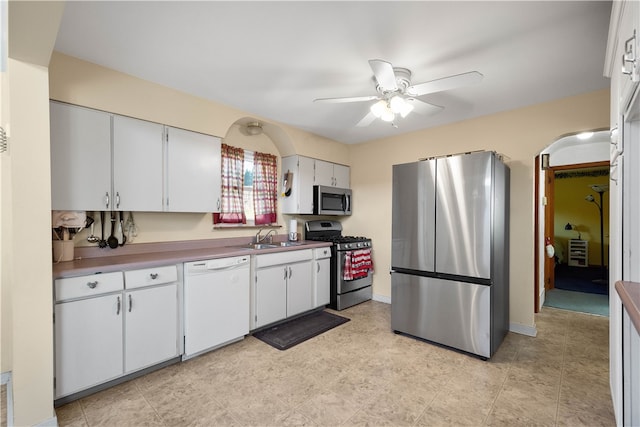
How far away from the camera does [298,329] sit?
3123 mm

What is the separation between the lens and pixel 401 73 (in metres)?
2.25

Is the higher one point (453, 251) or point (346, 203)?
point (346, 203)

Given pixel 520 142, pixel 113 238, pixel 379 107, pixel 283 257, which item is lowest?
pixel 283 257

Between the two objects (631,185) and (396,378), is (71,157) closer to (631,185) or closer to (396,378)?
(396,378)

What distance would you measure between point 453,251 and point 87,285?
115 inches

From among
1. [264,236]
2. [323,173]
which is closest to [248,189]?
[264,236]

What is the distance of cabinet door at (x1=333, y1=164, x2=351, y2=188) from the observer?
4410 millimetres

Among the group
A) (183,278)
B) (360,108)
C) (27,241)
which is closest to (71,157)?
(27,241)

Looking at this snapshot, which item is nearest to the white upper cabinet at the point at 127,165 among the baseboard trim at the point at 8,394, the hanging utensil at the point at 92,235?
the hanging utensil at the point at 92,235

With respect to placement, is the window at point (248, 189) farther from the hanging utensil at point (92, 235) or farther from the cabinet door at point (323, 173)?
the hanging utensil at point (92, 235)

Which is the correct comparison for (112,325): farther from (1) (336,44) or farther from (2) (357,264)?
(2) (357,264)

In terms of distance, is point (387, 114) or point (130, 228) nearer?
point (387, 114)

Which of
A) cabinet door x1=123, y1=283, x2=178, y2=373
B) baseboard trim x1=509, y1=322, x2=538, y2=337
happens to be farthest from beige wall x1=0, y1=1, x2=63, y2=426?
baseboard trim x1=509, y1=322, x2=538, y2=337

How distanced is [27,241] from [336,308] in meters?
3.10
